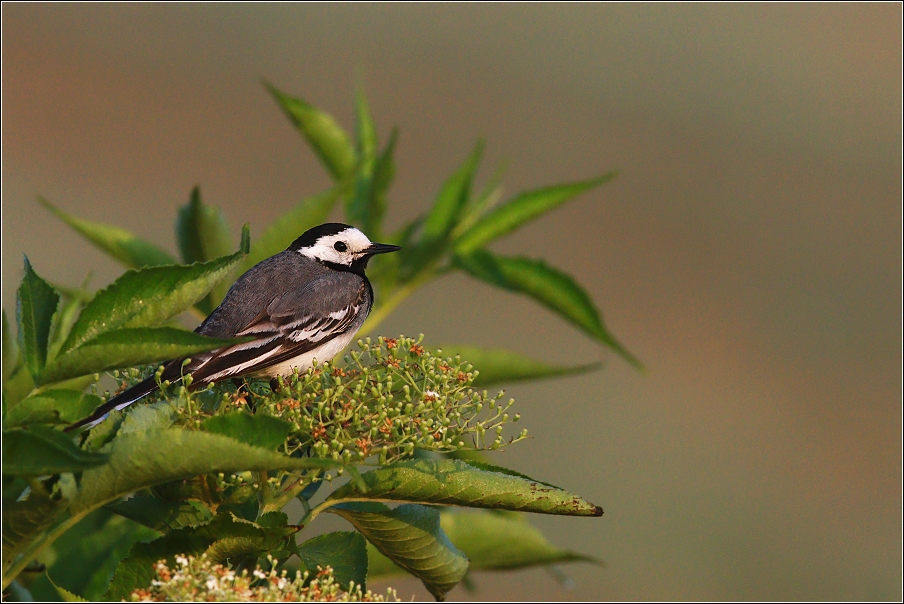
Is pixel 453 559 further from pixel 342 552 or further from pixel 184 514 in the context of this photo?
pixel 184 514

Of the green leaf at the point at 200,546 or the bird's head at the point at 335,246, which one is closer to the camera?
the green leaf at the point at 200,546

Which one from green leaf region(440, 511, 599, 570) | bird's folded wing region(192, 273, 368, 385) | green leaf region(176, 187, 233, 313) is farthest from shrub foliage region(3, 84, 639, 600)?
green leaf region(440, 511, 599, 570)

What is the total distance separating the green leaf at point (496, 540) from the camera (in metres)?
5.08

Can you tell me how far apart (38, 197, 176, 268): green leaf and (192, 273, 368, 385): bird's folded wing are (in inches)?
34.5

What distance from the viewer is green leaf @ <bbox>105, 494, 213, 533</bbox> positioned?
3248 millimetres

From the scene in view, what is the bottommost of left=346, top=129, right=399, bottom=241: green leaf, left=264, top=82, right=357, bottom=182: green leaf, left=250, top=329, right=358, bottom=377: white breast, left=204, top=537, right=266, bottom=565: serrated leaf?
left=204, top=537, right=266, bottom=565: serrated leaf

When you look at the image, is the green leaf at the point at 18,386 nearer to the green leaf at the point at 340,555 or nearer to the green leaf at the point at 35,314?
the green leaf at the point at 35,314

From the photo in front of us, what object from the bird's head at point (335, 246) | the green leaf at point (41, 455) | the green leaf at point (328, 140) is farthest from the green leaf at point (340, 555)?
the green leaf at point (328, 140)

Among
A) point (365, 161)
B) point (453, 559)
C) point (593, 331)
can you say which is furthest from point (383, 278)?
point (453, 559)

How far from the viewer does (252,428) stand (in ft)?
8.66

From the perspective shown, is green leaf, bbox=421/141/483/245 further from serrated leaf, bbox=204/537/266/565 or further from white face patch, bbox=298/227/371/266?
serrated leaf, bbox=204/537/266/565

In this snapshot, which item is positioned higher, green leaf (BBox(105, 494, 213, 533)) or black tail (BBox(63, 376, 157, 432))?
black tail (BBox(63, 376, 157, 432))

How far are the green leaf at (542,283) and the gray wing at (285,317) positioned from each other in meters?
0.75

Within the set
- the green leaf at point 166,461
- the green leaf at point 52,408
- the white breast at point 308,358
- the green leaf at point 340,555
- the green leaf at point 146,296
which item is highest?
the white breast at point 308,358
